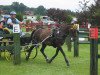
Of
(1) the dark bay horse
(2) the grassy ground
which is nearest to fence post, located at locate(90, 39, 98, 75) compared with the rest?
(2) the grassy ground

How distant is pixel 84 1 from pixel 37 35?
2740cm

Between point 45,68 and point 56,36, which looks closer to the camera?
point 45,68

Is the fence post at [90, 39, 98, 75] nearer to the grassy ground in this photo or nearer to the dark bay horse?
the grassy ground

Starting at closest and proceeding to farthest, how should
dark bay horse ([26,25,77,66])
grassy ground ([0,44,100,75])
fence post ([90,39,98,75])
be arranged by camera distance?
fence post ([90,39,98,75]) < grassy ground ([0,44,100,75]) < dark bay horse ([26,25,77,66])

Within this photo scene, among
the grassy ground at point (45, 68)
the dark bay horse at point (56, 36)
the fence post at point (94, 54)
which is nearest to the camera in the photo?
the fence post at point (94, 54)

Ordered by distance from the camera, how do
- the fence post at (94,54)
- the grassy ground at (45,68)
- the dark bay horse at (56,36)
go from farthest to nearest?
1. the dark bay horse at (56,36)
2. the grassy ground at (45,68)
3. the fence post at (94,54)

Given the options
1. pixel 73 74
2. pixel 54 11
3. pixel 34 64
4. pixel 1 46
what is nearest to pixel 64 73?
pixel 73 74

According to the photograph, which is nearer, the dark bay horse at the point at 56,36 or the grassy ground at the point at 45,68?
the grassy ground at the point at 45,68

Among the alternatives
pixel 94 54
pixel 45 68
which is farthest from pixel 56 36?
pixel 94 54

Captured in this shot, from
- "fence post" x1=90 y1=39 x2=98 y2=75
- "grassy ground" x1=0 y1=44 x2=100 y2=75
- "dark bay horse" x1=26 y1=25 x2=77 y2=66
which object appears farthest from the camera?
"dark bay horse" x1=26 y1=25 x2=77 y2=66

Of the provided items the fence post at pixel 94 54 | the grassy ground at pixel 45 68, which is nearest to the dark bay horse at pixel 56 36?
the grassy ground at pixel 45 68

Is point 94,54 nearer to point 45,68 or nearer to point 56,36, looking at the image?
point 45,68

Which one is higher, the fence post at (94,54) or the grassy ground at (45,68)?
the fence post at (94,54)

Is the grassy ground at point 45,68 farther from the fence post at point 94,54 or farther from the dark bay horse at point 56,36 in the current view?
the fence post at point 94,54
